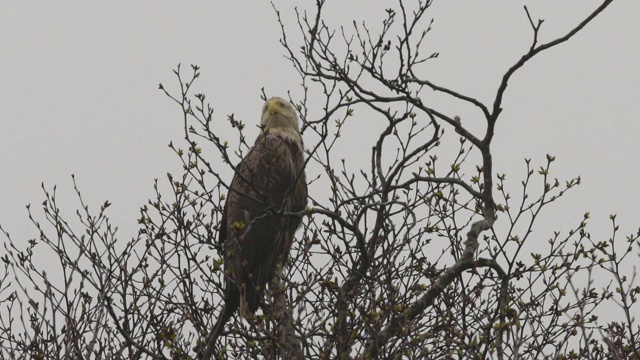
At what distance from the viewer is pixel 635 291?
6465 millimetres

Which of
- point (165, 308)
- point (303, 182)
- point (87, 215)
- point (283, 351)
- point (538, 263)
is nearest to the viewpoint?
point (283, 351)

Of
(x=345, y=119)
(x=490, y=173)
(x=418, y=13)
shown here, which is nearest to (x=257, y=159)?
(x=345, y=119)

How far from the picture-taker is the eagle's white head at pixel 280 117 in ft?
28.5

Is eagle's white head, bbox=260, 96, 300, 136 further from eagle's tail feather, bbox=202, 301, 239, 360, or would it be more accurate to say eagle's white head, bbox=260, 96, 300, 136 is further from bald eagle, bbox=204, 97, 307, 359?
eagle's tail feather, bbox=202, 301, 239, 360

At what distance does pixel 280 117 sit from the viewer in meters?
8.75

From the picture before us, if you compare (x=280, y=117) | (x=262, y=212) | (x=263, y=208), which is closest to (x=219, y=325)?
(x=263, y=208)

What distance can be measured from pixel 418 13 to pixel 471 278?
188 cm

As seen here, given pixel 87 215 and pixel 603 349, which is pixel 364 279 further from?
pixel 87 215

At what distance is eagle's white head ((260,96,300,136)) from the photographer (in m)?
8.68

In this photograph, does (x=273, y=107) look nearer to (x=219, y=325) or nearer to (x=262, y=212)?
(x=262, y=212)

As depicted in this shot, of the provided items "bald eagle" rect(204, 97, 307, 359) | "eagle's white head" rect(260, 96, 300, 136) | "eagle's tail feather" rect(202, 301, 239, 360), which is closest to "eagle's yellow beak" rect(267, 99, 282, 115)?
"eagle's white head" rect(260, 96, 300, 136)

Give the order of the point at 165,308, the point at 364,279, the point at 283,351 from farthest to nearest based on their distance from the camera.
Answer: the point at 165,308 → the point at 364,279 → the point at 283,351

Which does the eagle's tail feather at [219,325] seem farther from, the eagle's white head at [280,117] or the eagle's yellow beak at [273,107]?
the eagle's yellow beak at [273,107]

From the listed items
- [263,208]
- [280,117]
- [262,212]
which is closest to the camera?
[263,208]
